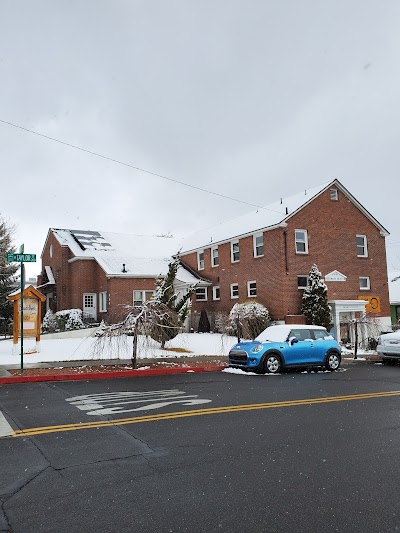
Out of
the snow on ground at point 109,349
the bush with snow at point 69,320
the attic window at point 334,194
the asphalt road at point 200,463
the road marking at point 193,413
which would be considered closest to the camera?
the asphalt road at point 200,463

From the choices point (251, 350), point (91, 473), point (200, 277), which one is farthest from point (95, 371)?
point (200, 277)

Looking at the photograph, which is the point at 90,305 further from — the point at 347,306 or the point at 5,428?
the point at 5,428

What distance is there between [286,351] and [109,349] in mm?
8343

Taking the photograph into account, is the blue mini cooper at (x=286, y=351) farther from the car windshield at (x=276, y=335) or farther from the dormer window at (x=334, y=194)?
the dormer window at (x=334, y=194)

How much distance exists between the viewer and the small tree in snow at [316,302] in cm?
2711

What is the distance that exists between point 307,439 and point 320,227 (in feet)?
80.4

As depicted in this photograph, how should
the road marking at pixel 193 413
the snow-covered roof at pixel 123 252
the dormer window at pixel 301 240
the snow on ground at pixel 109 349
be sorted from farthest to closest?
the snow-covered roof at pixel 123 252, the dormer window at pixel 301 240, the snow on ground at pixel 109 349, the road marking at pixel 193 413

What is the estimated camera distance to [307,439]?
6828 mm

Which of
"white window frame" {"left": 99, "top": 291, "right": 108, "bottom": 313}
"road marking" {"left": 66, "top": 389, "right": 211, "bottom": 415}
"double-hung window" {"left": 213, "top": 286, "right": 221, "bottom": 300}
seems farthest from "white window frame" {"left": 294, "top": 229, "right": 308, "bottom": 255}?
"road marking" {"left": 66, "top": 389, "right": 211, "bottom": 415}

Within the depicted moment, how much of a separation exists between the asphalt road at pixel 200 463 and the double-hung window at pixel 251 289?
19878 mm

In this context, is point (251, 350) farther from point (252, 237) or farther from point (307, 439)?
point (252, 237)

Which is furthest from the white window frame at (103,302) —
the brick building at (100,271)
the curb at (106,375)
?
the curb at (106,375)

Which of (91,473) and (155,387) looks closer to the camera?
(91,473)

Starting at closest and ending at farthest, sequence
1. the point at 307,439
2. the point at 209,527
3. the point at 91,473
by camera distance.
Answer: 1. the point at 209,527
2. the point at 91,473
3. the point at 307,439
